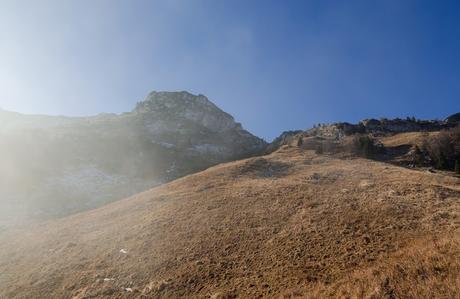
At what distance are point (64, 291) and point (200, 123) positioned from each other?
134 metres

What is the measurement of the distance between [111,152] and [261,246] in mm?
80941

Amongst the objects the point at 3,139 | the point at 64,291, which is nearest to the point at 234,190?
the point at 64,291

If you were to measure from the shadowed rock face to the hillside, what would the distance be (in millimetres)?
26463

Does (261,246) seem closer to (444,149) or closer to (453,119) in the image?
(444,149)

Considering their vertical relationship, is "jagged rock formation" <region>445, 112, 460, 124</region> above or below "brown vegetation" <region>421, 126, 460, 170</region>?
above

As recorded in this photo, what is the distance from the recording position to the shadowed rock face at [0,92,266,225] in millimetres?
58750

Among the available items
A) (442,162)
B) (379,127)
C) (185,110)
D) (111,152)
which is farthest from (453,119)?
(111,152)

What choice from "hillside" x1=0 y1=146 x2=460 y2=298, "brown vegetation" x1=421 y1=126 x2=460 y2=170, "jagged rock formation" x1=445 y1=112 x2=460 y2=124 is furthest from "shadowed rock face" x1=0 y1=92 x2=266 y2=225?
"jagged rock formation" x1=445 y1=112 x2=460 y2=124

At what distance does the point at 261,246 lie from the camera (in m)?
19.0

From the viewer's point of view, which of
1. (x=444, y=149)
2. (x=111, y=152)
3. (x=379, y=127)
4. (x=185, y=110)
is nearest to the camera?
(x=444, y=149)

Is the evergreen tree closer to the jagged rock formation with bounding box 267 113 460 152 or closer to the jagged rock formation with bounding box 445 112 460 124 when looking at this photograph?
the jagged rock formation with bounding box 267 113 460 152

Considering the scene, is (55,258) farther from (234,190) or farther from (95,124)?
(95,124)

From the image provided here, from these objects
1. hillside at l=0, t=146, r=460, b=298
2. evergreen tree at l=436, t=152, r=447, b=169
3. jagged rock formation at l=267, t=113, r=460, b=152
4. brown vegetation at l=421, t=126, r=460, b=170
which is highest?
jagged rock formation at l=267, t=113, r=460, b=152

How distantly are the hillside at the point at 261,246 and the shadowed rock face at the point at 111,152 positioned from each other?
86.8 ft
